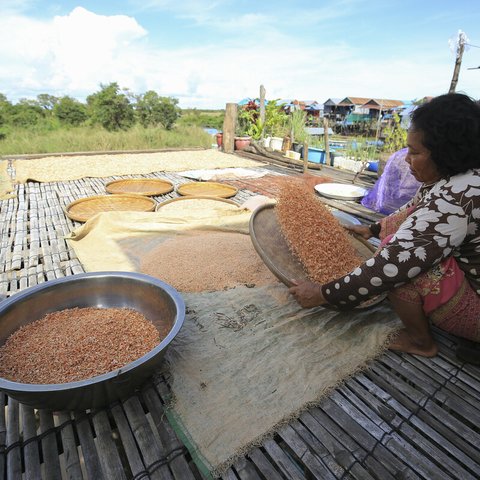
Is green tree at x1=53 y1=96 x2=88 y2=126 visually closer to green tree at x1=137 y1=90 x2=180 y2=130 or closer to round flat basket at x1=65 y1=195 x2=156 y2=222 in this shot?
green tree at x1=137 y1=90 x2=180 y2=130

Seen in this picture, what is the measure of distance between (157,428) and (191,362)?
0.96ft

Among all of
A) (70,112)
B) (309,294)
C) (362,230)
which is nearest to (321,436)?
(309,294)

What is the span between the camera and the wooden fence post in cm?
667

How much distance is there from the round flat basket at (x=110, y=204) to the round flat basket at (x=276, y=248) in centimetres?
158

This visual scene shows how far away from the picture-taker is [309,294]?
1.40m

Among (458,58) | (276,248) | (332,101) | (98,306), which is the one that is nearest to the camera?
(98,306)

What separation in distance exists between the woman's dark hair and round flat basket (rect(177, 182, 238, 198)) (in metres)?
2.75

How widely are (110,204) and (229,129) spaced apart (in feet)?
13.2

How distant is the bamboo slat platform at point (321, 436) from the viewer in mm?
1009

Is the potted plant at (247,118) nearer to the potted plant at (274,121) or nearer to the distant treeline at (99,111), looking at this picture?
the potted plant at (274,121)

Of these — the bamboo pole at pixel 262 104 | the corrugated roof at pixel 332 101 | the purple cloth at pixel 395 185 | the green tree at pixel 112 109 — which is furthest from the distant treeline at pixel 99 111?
the corrugated roof at pixel 332 101

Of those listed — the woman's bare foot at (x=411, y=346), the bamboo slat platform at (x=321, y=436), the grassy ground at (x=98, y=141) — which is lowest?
the bamboo slat platform at (x=321, y=436)

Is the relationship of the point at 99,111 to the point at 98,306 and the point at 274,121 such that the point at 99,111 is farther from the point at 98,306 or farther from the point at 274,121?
the point at 98,306

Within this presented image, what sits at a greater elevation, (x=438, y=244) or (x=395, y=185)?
(x=438, y=244)
